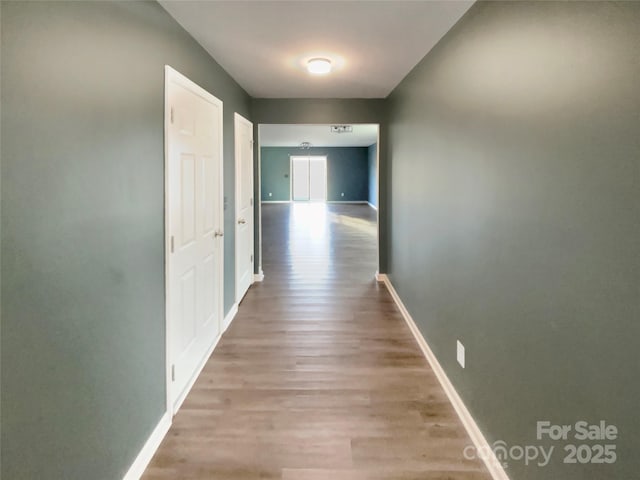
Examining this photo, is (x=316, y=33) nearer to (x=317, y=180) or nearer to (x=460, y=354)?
(x=460, y=354)

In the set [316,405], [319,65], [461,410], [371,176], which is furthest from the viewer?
[371,176]

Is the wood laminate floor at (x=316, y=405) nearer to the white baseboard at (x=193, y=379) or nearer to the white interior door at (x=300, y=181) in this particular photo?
the white baseboard at (x=193, y=379)

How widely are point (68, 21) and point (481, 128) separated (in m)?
1.81

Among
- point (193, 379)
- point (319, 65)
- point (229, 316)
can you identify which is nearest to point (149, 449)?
point (193, 379)

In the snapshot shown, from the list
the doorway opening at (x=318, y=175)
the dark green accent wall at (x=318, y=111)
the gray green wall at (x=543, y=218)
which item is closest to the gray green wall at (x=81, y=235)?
the gray green wall at (x=543, y=218)

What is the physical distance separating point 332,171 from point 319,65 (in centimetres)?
1307

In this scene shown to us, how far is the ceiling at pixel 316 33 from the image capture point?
2256 millimetres

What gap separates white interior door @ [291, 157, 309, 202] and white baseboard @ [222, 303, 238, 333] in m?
12.9

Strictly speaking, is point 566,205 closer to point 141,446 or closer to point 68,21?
point 68,21

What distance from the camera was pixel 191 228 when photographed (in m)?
2.75

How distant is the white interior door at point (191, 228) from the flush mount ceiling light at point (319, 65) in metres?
0.80

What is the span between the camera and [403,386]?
275 centimetres

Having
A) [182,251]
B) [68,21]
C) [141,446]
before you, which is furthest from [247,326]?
[68,21]

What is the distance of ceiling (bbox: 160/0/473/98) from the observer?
226 cm
